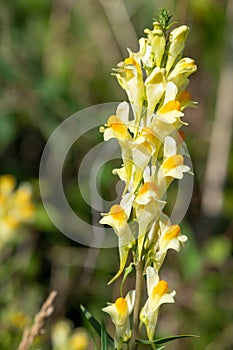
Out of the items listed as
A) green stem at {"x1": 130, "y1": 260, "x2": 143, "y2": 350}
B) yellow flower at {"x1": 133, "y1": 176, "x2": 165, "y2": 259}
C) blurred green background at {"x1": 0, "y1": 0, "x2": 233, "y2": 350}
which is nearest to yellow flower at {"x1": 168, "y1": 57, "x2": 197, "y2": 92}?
yellow flower at {"x1": 133, "y1": 176, "x2": 165, "y2": 259}

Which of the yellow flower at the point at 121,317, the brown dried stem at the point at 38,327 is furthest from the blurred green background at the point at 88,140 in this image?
the yellow flower at the point at 121,317

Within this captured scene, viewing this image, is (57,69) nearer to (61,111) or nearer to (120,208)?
(61,111)

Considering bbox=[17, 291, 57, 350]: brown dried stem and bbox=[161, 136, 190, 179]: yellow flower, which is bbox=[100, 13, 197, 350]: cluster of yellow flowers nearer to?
bbox=[161, 136, 190, 179]: yellow flower

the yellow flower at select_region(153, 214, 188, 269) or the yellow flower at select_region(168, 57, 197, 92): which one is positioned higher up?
the yellow flower at select_region(168, 57, 197, 92)

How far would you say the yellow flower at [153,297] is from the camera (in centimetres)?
101

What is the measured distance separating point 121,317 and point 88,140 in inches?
74.2

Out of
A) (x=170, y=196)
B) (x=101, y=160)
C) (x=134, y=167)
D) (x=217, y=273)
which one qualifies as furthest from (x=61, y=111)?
(x=134, y=167)

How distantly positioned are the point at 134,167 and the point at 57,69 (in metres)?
2.07

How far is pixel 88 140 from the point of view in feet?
9.48

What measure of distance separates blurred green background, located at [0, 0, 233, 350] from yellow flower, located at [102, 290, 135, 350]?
102 cm

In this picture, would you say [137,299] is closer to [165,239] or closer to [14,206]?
[165,239]

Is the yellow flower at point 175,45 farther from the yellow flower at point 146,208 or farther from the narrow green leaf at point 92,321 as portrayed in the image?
the narrow green leaf at point 92,321

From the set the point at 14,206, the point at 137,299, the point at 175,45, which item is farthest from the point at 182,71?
the point at 14,206

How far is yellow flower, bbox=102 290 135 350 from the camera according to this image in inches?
40.9
